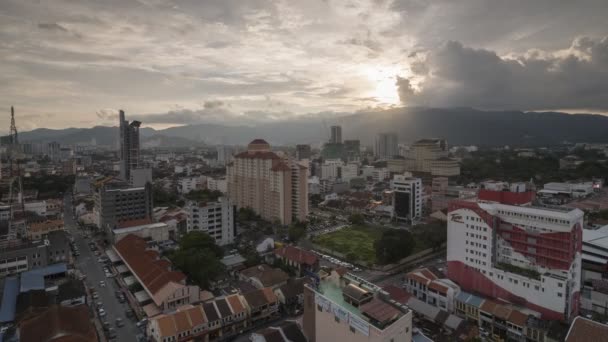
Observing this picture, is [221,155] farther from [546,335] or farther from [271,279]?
[546,335]

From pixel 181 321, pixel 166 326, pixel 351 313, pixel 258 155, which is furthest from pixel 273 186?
pixel 351 313

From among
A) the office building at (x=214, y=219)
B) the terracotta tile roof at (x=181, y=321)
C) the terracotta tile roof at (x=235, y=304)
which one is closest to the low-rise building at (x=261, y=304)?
the terracotta tile roof at (x=235, y=304)

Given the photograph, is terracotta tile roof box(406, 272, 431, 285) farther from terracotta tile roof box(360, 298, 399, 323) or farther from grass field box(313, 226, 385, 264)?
terracotta tile roof box(360, 298, 399, 323)

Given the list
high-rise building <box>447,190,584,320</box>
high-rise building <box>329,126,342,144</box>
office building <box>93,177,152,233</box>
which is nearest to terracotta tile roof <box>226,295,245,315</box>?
high-rise building <box>447,190,584,320</box>

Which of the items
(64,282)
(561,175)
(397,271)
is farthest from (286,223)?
(561,175)

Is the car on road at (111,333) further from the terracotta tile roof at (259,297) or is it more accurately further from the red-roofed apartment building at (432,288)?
the red-roofed apartment building at (432,288)

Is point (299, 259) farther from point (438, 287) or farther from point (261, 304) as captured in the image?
point (438, 287)
